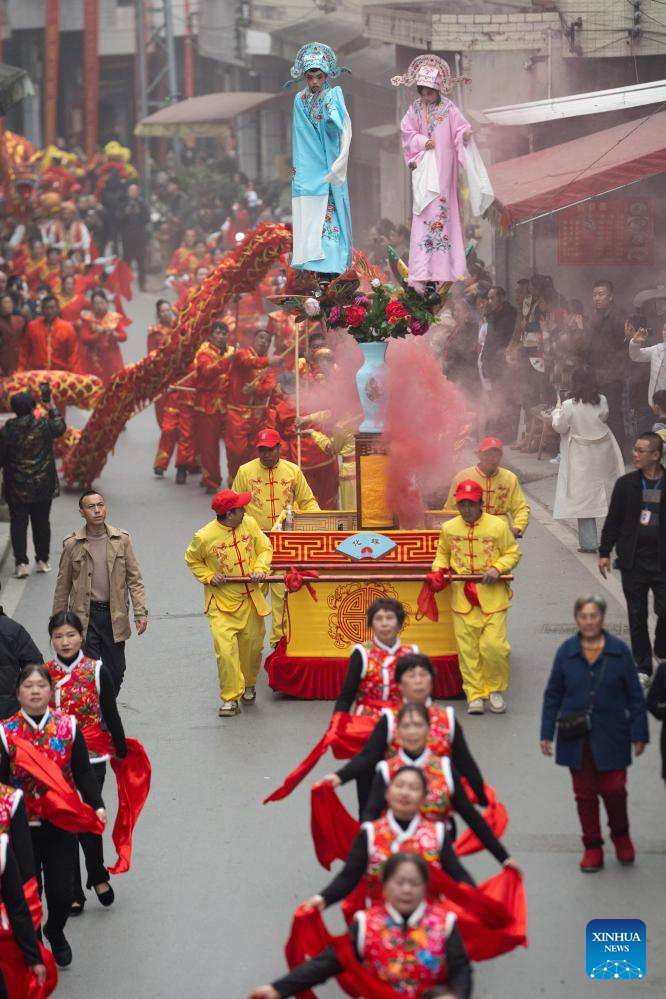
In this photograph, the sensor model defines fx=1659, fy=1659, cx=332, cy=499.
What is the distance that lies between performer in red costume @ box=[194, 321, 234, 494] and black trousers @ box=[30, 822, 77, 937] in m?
10.5

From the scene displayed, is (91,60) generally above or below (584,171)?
above

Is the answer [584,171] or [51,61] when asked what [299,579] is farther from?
[51,61]

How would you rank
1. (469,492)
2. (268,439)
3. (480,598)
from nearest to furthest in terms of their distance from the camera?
(469,492) < (480,598) < (268,439)

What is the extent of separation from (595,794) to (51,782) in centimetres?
253

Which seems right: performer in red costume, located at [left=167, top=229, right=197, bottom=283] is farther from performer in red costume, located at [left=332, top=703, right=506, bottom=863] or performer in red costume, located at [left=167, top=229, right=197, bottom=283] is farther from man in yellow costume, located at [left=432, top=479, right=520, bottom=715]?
performer in red costume, located at [left=332, top=703, right=506, bottom=863]

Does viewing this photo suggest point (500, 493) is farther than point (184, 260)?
No

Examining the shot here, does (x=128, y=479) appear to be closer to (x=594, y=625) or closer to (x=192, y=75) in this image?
(x=594, y=625)

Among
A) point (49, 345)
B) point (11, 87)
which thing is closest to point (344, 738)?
point (11, 87)

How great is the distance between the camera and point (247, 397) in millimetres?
17031

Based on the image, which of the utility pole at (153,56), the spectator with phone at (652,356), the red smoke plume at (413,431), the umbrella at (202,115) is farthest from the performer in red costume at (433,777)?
the utility pole at (153,56)

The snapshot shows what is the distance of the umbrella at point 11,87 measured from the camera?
57.4 ft

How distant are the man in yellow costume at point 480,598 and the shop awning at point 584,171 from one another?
5.00m

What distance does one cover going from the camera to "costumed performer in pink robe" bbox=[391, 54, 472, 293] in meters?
11.0

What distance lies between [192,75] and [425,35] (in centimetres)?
2845
